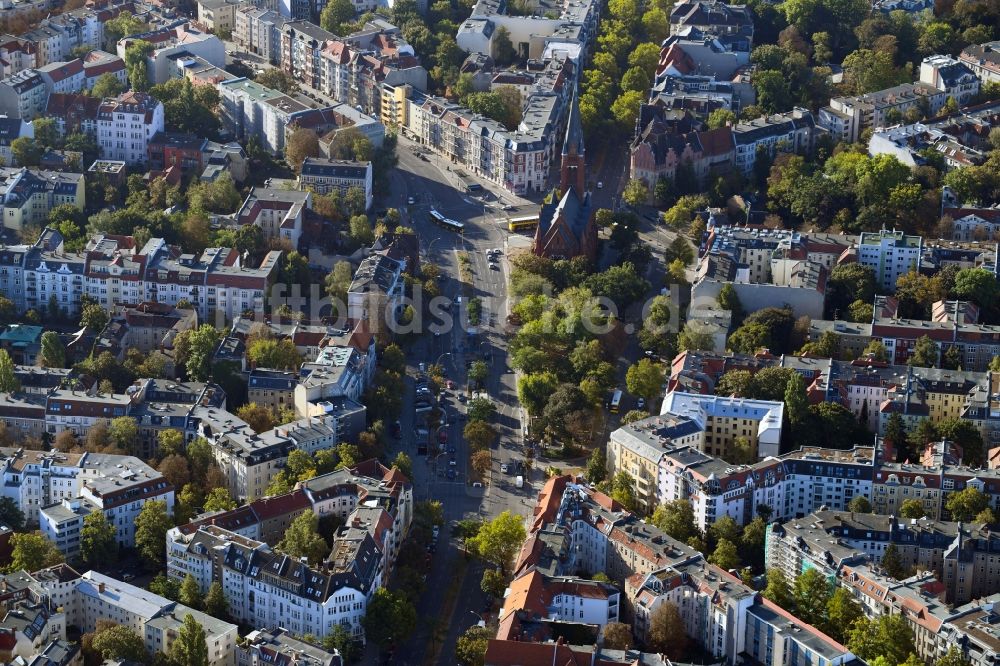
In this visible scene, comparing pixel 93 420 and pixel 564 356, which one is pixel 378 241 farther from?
pixel 93 420

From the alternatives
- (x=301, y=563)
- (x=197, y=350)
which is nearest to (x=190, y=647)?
(x=301, y=563)

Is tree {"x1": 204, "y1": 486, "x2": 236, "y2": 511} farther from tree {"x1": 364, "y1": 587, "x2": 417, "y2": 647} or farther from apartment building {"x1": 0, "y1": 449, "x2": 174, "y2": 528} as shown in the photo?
tree {"x1": 364, "y1": 587, "x2": 417, "y2": 647}

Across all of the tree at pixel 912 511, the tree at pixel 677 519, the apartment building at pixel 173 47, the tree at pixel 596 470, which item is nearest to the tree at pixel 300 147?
the apartment building at pixel 173 47

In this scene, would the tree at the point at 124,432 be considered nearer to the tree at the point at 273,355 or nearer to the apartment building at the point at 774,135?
the tree at the point at 273,355

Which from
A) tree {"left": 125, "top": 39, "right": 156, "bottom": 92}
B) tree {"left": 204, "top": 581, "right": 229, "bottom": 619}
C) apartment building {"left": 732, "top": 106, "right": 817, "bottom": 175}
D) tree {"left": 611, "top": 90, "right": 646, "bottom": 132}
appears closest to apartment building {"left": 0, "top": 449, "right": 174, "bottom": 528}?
tree {"left": 204, "top": 581, "right": 229, "bottom": 619}

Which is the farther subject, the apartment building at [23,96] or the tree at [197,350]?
the apartment building at [23,96]

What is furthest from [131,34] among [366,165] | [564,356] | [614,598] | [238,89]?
[614,598]

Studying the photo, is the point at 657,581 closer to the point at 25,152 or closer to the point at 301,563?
the point at 301,563
